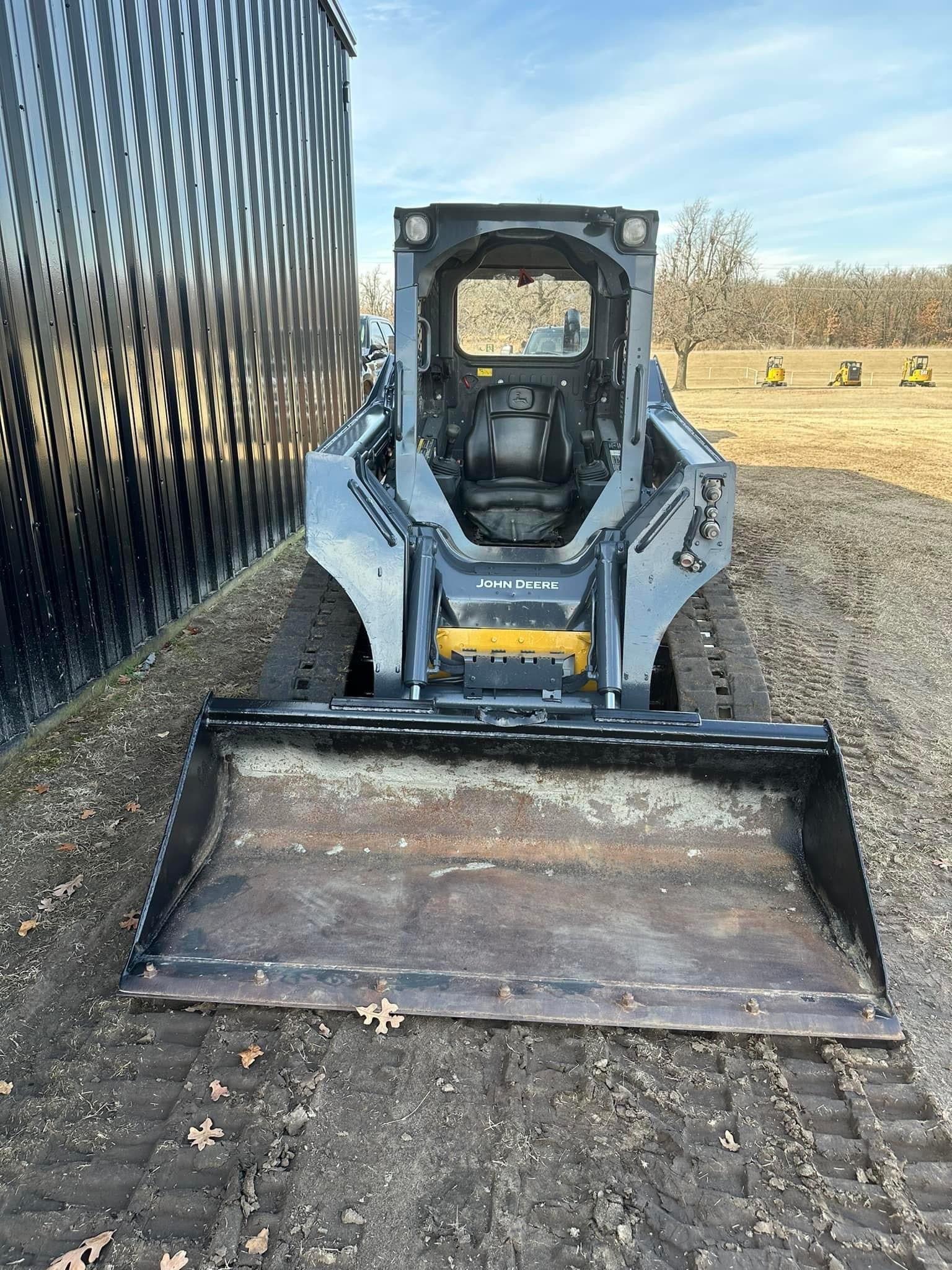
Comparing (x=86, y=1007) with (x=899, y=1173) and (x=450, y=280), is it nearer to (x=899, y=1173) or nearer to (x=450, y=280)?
(x=899, y=1173)

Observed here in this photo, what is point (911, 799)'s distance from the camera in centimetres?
421

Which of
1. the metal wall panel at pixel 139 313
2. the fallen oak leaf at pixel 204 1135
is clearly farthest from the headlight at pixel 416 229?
the fallen oak leaf at pixel 204 1135

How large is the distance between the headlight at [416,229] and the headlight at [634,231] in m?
0.94

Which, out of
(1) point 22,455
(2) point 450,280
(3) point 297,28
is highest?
(3) point 297,28

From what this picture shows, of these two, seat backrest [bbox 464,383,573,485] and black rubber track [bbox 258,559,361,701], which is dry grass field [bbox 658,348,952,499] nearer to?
seat backrest [bbox 464,383,573,485]

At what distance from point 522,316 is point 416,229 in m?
1.77

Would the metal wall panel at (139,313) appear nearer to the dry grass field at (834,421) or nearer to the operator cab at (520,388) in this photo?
the operator cab at (520,388)

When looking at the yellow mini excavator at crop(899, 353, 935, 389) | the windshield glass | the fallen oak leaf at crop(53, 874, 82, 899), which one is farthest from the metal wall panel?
the yellow mini excavator at crop(899, 353, 935, 389)

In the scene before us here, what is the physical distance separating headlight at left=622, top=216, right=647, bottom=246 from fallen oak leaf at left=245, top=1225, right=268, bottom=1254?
13.3 ft

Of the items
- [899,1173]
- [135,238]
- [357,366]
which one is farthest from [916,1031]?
[357,366]

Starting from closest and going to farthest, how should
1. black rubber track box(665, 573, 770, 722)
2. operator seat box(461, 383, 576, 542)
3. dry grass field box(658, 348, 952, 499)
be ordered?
black rubber track box(665, 573, 770, 722)
operator seat box(461, 383, 576, 542)
dry grass field box(658, 348, 952, 499)

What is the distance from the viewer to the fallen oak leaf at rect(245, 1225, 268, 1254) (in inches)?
81.0

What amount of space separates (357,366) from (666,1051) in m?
11.7

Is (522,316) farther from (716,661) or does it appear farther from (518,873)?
(518,873)
